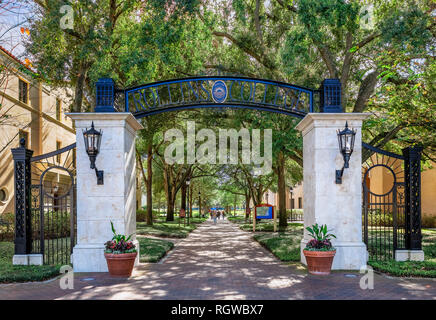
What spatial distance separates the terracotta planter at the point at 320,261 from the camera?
9.38 meters

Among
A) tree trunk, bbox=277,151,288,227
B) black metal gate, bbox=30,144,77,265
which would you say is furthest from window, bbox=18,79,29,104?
tree trunk, bbox=277,151,288,227

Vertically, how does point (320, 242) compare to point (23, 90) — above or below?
below

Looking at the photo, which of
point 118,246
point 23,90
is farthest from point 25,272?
point 23,90

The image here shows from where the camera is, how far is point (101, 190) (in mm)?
10078

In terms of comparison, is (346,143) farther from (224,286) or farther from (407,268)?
(224,286)

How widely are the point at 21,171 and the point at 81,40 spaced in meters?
6.81

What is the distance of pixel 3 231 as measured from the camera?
57.5 ft

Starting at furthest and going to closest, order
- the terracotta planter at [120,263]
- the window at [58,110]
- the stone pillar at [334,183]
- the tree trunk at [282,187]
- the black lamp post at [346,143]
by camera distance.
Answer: the window at [58,110], the tree trunk at [282,187], the stone pillar at [334,183], the black lamp post at [346,143], the terracotta planter at [120,263]

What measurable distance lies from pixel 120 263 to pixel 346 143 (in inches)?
251

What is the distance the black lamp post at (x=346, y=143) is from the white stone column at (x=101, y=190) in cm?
560

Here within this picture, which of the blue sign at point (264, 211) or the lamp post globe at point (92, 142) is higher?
the lamp post globe at point (92, 142)

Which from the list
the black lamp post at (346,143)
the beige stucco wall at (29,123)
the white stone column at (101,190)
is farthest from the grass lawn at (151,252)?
the beige stucco wall at (29,123)

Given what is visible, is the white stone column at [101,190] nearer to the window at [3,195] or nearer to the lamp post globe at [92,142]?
the lamp post globe at [92,142]

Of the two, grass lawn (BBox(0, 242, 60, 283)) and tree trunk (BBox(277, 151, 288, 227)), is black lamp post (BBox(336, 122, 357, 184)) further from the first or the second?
tree trunk (BBox(277, 151, 288, 227))
